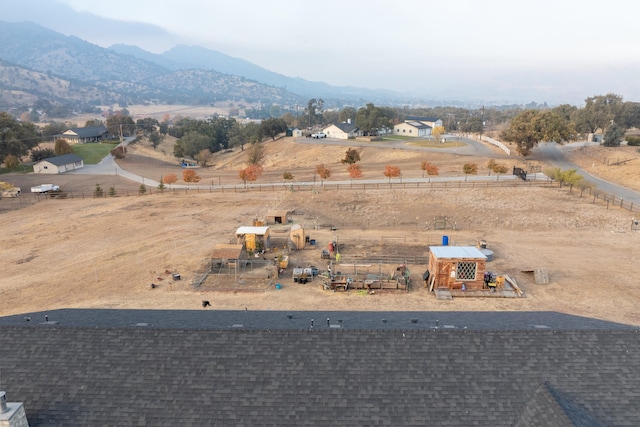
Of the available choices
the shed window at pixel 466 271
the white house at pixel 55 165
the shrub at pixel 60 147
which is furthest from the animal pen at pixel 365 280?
the shrub at pixel 60 147

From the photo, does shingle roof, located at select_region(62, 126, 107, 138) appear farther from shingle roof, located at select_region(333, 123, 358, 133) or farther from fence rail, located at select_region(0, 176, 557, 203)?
shingle roof, located at select_region(333, 123, 358, 133)

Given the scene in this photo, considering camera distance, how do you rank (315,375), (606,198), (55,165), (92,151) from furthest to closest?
(92,151), (55,165), (606,198), (315,375)

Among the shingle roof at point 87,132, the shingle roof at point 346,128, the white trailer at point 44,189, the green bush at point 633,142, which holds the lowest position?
the white trailer at point 44,189

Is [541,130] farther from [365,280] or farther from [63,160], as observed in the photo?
[63,160]

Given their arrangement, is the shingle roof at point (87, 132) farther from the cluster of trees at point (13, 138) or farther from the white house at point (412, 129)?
the white house at point (412, 129)

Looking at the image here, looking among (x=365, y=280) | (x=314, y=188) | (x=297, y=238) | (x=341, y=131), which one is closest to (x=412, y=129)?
(x=341, y=131)

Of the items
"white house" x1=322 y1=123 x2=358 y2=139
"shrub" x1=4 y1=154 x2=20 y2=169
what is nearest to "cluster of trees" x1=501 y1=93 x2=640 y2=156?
"white house" x1=322 y1=123 x2=358 y2=139
